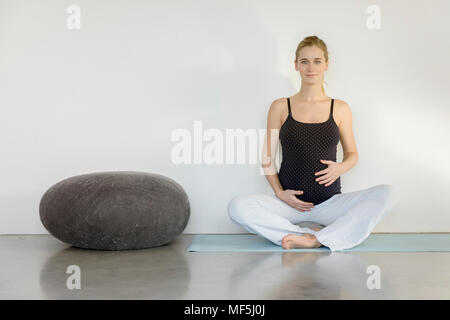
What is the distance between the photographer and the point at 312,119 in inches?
143

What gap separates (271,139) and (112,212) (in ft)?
3.58

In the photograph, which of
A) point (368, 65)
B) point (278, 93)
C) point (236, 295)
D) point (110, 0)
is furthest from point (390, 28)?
point (236, 295)

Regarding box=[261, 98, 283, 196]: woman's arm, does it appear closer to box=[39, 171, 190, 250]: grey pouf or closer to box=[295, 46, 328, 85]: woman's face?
box=[295, 46, 328, 85]: woman's face

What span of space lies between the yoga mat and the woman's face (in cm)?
99

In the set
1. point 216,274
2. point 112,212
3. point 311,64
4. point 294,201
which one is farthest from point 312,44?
point 216,274

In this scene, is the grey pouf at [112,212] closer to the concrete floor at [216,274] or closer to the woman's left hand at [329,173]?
the concrete floor at [216,274]

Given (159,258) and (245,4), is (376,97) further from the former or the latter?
(159,258)

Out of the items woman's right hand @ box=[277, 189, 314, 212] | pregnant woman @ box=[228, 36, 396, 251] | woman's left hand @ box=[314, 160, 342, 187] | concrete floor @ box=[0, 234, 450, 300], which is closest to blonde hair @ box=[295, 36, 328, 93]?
pregnant woman @ box=[228, 36, 396, 251]

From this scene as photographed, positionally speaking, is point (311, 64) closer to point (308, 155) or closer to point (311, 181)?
point (308, 155)

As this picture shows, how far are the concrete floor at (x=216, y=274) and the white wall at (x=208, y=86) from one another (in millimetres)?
761

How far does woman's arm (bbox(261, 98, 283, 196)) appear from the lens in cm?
368

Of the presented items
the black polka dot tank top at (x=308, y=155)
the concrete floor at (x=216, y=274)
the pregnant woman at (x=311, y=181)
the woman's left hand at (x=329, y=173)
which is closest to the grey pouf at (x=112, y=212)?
the concrete floor at (x=216, y=274)

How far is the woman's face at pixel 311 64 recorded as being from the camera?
11.7 ft

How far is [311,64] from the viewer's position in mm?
3547
